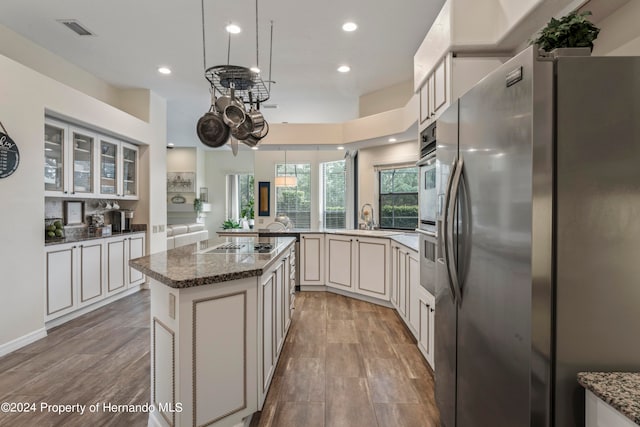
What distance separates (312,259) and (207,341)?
133 inches

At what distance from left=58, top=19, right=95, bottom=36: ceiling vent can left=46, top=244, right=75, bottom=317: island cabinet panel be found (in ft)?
7.58

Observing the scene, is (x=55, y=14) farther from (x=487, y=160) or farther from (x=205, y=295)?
(x=487, y=160)

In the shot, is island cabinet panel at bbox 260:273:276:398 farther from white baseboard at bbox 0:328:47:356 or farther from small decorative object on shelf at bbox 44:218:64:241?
small decorative object on shelf at bbox 44:218:64:241

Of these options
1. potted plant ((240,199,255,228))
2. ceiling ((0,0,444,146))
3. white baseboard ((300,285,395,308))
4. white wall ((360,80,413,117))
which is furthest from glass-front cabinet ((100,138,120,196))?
potted plant ((240,199,255,228))

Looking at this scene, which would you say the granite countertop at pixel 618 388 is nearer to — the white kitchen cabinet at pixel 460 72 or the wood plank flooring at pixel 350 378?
the wood plank flooring at pixel 350 378

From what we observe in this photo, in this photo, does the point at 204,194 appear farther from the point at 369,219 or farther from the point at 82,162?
the point at 369,219

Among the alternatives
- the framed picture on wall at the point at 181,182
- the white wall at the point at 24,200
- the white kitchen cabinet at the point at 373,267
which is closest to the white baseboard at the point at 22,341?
the white wall at the point at 24,200

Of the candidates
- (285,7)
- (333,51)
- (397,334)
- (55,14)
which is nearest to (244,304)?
(397,334)

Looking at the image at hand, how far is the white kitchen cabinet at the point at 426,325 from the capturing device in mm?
2482

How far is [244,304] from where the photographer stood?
1818 millimetres

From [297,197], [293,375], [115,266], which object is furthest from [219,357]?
[297,197]

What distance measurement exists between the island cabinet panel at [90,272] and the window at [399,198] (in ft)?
13.2

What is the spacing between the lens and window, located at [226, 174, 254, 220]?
419 inches

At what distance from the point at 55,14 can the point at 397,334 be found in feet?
15.1
